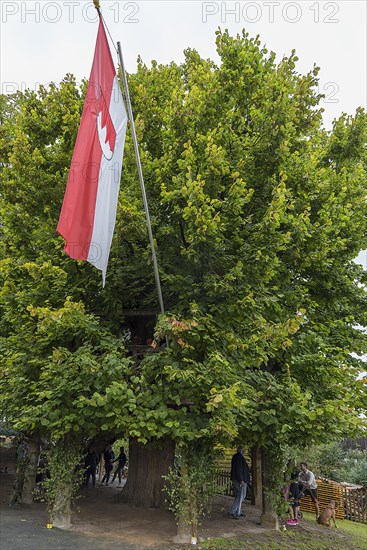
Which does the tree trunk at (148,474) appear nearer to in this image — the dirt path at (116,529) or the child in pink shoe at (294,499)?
the dirt path at (116,529)

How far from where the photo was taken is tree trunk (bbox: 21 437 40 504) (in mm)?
12906

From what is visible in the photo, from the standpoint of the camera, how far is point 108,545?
9477mm

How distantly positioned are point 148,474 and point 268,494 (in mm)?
3690

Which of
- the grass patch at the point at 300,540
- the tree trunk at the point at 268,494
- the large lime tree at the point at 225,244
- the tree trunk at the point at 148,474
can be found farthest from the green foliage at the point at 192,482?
the tree trunk at the point at 148,474

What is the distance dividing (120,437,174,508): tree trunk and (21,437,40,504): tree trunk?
8.63ft

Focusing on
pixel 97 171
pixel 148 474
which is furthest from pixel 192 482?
pixel 97 171

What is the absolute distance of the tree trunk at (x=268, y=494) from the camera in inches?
462

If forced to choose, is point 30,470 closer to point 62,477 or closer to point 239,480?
point 62,477

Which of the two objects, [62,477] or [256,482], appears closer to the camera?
[62,477]

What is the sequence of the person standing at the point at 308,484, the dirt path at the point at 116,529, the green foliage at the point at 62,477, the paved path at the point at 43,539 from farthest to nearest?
1. the person standing at the point at 308,484
2. the green foliage at the point at 62,477
3. the dirt path at the point at 116,529
4. the paved path at the point at 43,539

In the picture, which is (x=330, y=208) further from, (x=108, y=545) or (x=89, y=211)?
(x=108, y=545)

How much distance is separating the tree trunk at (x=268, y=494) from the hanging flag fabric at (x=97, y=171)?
706 centimetres

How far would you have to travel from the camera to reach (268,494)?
461 inches

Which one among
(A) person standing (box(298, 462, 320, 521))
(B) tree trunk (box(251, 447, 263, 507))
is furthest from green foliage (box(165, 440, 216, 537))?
(B) tree trunk (box(251, 447, 263, 507))
